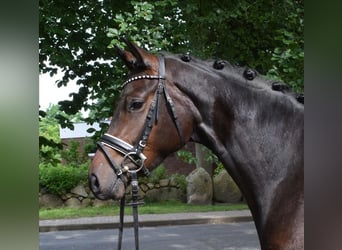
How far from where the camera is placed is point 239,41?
7.75 metres

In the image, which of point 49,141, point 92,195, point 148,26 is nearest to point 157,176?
point 92,195

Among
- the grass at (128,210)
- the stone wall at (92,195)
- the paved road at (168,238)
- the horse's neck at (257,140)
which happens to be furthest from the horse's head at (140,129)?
the stone wall at (92,195)

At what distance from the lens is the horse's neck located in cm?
218

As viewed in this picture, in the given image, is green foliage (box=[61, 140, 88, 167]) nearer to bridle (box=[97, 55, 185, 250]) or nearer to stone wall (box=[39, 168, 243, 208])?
stone wall (box=[39, 168, 243, 208])

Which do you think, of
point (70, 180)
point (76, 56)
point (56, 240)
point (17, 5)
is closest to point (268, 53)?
point (76, 56)

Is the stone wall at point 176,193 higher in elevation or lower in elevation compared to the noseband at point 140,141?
lower

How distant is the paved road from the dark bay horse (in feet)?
21.9

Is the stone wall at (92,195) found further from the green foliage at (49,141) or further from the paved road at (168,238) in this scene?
the green foliage at (49,141)

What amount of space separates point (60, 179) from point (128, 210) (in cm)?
227

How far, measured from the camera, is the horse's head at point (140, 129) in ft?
Answer: 7.13

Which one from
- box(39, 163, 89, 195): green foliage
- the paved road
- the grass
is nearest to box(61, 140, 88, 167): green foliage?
box(39, 163, 89, 195): green foliage

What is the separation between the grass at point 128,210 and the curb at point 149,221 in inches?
20.0

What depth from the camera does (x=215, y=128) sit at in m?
2.31

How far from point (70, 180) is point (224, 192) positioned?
180 inches
